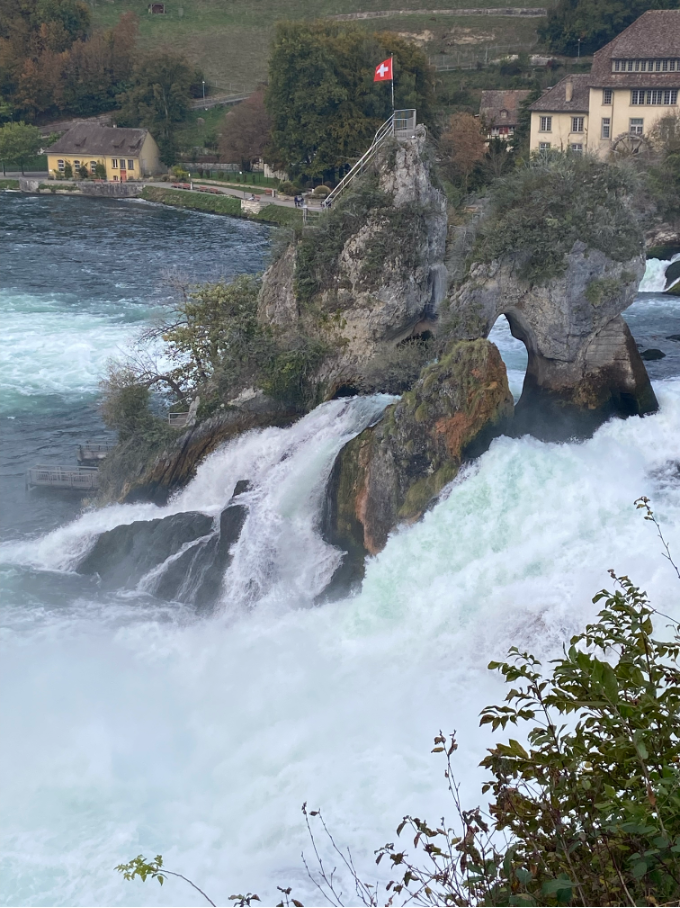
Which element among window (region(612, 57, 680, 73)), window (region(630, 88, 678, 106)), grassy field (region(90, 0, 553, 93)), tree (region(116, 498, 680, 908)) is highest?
grassy field (region(90, 0, 553, 93))

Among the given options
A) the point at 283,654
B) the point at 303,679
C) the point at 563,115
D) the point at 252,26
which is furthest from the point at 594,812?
the point at 252,26

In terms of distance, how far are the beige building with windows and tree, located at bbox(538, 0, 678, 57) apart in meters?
23.5

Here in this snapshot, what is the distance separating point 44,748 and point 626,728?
540 inches

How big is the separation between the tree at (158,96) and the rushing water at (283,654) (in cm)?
6982

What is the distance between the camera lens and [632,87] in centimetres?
5641

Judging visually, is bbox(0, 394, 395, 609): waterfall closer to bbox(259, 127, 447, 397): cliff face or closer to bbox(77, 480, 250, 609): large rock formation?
bbox(77, 480, 250, 609): large rock formation

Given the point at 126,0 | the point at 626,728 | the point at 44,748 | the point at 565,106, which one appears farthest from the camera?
the point at 126,0

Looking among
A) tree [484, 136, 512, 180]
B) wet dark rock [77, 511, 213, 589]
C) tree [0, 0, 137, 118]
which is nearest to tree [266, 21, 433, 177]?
tree [484, 136, 512, 180]

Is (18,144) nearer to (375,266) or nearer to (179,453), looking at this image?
(179,453)

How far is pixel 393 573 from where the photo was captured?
2075 cm

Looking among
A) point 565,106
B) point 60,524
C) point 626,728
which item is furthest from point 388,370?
point 565,106

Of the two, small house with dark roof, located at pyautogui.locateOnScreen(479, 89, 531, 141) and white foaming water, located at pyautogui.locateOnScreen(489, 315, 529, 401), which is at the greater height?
small house with dark roof, located at pyautogui.locateOnScreen(479, 89, 531, 141)

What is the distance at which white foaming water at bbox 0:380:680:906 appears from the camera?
16.1 metres

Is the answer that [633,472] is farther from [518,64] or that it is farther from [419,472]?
[518,64]
